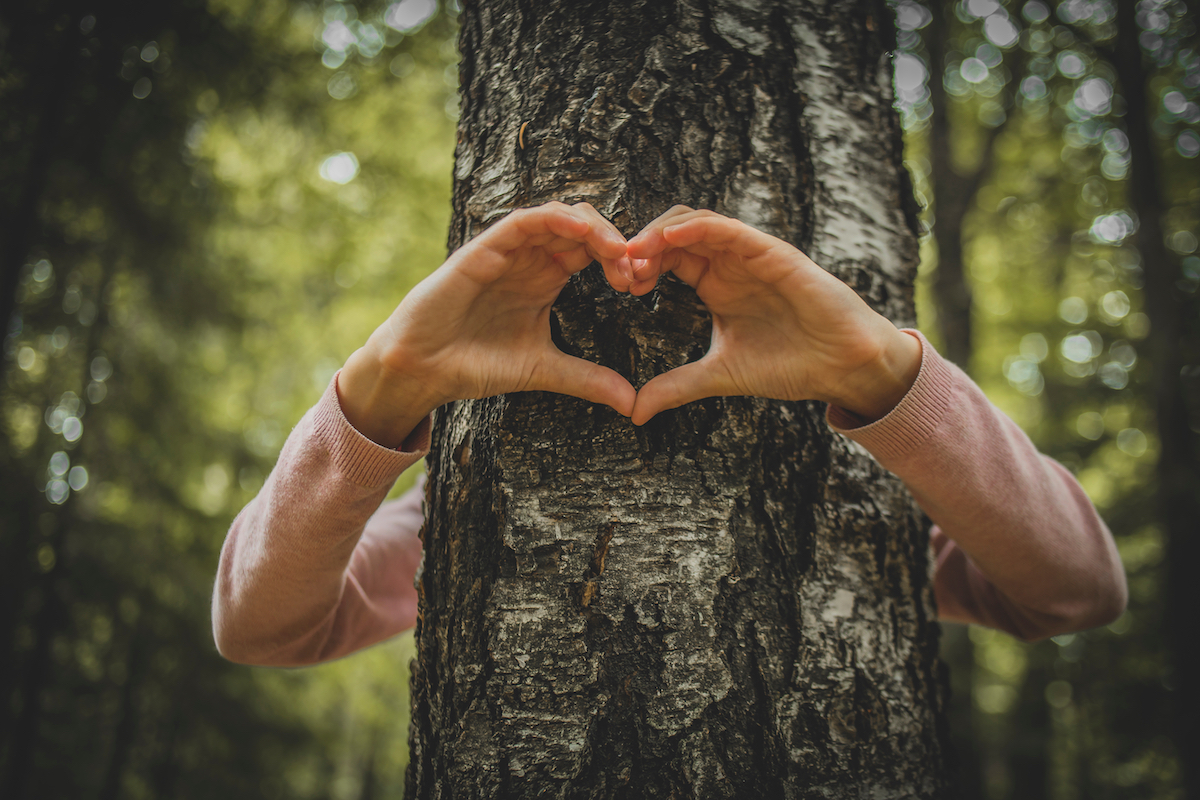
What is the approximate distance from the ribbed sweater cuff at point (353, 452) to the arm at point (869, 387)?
18.2 inches

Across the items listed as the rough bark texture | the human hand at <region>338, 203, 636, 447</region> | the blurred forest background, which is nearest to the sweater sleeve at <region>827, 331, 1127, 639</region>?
the rough bark texture

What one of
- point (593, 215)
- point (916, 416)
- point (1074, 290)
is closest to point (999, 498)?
point (916, 416)

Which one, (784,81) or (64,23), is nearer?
(784,81)

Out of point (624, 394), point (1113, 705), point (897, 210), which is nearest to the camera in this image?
point (624, 394)

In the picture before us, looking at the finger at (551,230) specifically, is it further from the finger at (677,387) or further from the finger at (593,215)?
the finger at (677,387)

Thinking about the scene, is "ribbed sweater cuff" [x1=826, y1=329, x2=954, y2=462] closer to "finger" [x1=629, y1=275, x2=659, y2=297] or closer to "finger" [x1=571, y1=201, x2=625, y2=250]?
"finger" [x1=629, y1=275, x2=659, y2=297]

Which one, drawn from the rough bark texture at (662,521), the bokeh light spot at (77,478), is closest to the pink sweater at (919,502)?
the rough bark texture at (662,521)

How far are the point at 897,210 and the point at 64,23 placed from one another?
463 centimetres

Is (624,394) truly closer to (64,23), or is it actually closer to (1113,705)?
(64,23)

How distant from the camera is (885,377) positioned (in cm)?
103

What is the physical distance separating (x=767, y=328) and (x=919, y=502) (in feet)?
1.66

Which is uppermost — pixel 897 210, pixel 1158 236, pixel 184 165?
pixel 184 165

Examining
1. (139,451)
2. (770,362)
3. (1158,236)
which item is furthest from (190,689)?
(1158,236)

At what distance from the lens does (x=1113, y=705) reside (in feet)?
15.3
